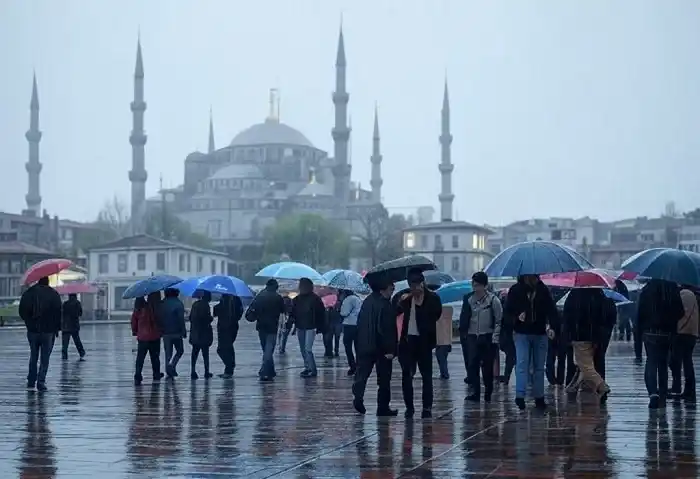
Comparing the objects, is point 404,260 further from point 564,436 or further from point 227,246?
point 227,246

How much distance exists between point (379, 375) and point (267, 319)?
6.05 m

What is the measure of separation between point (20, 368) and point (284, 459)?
42.2 feet

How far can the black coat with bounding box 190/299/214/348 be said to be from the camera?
17.6 m

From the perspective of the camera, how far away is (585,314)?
12672 mm

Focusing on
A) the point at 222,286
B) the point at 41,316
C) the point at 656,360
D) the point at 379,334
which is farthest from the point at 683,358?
the point at 41,316

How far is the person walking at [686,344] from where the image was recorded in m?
12.6

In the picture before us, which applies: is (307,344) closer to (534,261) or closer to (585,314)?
(534,261)

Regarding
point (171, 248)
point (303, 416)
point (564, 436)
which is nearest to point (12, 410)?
point (303, 416)

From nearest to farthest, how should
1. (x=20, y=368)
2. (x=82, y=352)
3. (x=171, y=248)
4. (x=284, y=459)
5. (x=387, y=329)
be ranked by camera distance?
(x=284, y=459) < (x=387, y=329) < (x=20, y=368) < (x=82, y=352) < (x=171, y=248)

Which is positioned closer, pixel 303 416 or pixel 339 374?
pixel 303 416

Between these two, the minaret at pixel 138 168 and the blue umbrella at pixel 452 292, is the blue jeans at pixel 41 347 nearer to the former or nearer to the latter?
the blue umbrella at pixel 452 292

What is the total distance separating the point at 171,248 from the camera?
75312 millimetres

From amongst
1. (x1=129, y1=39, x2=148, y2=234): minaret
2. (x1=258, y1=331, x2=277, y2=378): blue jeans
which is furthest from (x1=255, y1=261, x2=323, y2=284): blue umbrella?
(x1=129, y1=39, x2=148, y2=234): minaret

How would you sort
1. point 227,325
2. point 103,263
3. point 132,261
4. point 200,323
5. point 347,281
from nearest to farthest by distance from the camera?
point 200,323 → point 227,325 → point 347,281 → point 132,261 → point 103,263
